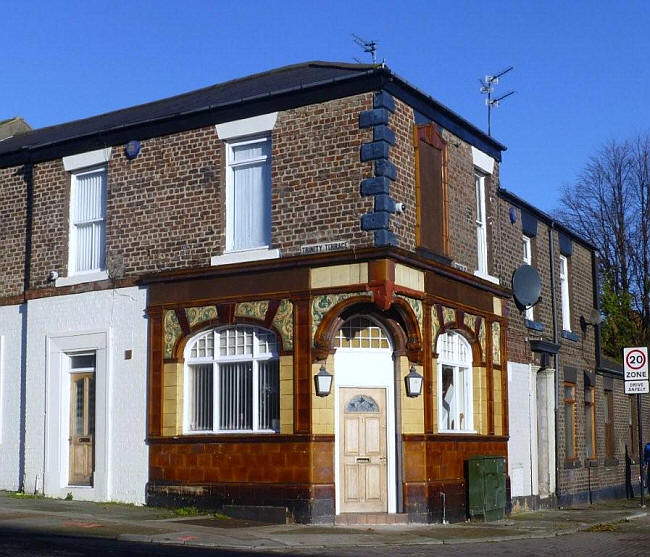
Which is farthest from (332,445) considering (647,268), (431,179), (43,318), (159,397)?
(647,268)

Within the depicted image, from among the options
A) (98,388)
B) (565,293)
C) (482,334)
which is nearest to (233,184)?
(98,388)

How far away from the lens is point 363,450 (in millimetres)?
17516

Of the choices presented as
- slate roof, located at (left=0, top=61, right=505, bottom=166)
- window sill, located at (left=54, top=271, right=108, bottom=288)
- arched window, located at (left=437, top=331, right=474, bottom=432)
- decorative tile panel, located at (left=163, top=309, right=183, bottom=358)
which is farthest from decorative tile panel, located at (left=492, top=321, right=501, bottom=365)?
window sill, located at (left=54, top=271, right=108, bottom=288)

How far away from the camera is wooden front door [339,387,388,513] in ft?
56.9

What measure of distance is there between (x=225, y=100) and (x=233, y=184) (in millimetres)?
1698

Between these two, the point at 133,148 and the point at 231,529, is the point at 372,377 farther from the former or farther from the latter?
the point at 133,148

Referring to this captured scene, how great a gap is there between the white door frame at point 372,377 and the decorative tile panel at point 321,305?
67 centimetres

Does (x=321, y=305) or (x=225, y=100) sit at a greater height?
(x=225, y=100)

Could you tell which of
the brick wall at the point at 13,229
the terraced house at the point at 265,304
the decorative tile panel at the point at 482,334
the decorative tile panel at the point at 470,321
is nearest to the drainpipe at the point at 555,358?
the terraced house at the point at 265,304

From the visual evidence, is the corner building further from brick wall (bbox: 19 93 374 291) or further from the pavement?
the pavement

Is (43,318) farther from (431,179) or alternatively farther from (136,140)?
(431,179)

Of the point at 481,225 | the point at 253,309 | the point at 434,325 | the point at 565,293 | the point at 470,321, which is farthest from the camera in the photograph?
the point at 565,293

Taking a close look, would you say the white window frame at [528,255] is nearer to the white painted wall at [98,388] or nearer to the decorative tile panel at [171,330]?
the decorative tile panel at [171,330]

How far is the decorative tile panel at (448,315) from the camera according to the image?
18719 mm
